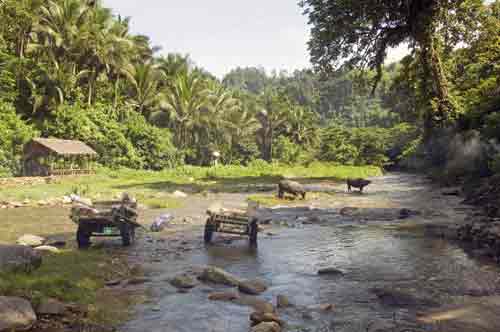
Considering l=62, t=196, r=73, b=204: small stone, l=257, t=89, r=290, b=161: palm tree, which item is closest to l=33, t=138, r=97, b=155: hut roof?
l=62, t=196, r=73, b=204: small stone

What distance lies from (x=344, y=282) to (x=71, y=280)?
17.0 feet

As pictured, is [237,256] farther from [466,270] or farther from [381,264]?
[466,270]

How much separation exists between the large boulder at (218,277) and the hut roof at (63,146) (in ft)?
88.8

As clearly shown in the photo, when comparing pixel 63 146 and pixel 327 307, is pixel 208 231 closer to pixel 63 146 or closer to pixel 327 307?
pixel 327 307

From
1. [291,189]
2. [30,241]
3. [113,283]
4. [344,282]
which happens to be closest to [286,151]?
[291,189]

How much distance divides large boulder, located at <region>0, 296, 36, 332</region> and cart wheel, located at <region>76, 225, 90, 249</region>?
207 inches

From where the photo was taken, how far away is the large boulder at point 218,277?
29.0 feet

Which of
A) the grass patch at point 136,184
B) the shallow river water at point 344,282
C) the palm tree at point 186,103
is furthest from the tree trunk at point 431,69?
the palm tree at point 186,103

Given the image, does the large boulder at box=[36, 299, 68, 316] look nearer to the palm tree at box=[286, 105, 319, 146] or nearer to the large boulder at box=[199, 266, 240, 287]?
the large boulder at box=[199, 266, 240, 287]

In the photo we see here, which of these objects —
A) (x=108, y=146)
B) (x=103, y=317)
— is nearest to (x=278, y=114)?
(x=108, y=146)

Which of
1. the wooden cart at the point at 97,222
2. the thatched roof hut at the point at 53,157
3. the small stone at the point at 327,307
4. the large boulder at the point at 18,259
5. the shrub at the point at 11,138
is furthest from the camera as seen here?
the thatched roof hut at the point at 53,157

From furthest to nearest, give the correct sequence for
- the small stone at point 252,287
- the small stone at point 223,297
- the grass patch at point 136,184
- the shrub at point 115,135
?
the shrub at point 115,135
the grass patch at point 136,184
the small stone at point 252,287
the small stone at point 223,297

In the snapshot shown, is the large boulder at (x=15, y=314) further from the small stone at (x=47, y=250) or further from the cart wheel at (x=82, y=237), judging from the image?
the cart wheel at (x=82, y=237)

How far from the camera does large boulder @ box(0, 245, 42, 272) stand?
8.08 meters
